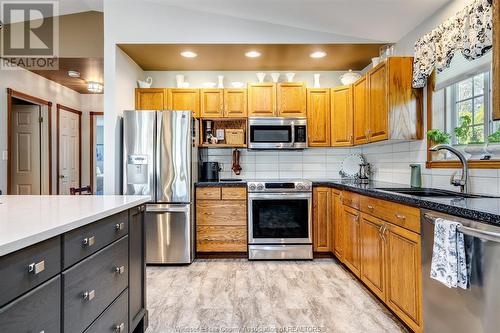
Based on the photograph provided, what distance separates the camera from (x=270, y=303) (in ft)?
8.30

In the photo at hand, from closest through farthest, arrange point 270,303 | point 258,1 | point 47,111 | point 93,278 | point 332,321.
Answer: point 93,278, point 332,321, point 270,303, point 258,1, point 47,111

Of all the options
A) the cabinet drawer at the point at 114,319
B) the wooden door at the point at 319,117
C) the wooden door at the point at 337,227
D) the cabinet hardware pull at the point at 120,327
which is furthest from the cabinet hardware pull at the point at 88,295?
the wooden door at the point at 319,117

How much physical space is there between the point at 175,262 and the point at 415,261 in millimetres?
2510

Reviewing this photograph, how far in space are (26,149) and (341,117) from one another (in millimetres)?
4882

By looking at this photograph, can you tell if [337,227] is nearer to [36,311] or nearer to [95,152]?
[36,311]

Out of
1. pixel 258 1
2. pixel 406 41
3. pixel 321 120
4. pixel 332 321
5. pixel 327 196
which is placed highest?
pixel 258 1

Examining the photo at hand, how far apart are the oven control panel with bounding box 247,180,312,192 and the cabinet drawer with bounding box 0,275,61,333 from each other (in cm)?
264

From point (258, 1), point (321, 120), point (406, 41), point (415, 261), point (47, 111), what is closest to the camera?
point (415, 261)

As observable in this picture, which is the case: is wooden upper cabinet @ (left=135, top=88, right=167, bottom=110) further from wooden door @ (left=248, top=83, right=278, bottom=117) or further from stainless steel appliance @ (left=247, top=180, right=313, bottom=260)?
stainless steel appliance @ (left=247, top=180, right=313, bottom=260)

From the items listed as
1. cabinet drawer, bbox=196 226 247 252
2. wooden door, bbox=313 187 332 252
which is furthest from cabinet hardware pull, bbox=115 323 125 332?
wooden door, bbox=313 187 332 252

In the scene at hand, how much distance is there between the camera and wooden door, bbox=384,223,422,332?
1.87 m

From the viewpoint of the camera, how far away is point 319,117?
4.10 meters

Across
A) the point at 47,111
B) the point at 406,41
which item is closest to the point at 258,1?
the point at 406,41

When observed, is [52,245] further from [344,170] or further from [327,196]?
[344,170]
